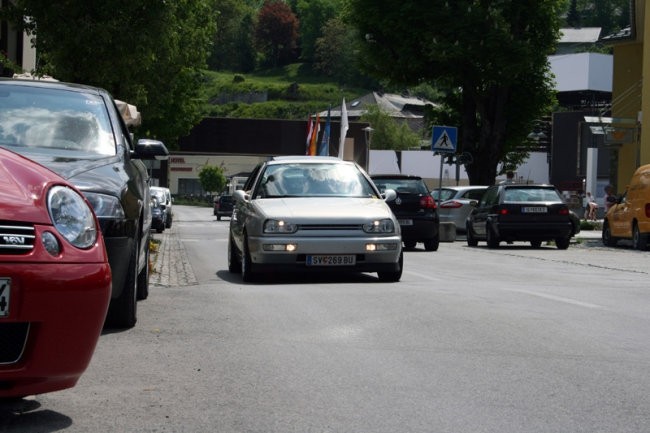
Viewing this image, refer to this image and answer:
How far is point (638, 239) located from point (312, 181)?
14.3 meters

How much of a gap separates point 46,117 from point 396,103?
527 ft

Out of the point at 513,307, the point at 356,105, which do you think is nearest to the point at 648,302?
the point at 513,307

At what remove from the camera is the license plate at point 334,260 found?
1375 cm

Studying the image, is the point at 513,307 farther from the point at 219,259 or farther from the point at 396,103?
the point at 396,103

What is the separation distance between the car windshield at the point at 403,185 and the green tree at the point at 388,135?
115671 millimetres

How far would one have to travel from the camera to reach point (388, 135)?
143625 millimetres

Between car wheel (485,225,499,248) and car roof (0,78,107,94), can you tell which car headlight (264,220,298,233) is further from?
car wheel (485,225,499,248)

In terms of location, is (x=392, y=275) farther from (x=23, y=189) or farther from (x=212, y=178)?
(x=212, y=178)

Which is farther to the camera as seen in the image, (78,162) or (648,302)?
(648,302)

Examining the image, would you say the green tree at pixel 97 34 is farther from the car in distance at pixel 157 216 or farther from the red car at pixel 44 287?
the red car at pixel 44 287

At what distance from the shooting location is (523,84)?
45.4 m

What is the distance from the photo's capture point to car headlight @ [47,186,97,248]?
544 centimetres

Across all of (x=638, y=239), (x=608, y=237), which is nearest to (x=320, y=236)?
(x=638, y=239)

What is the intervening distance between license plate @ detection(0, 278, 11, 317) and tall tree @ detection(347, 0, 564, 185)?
37.4 m
